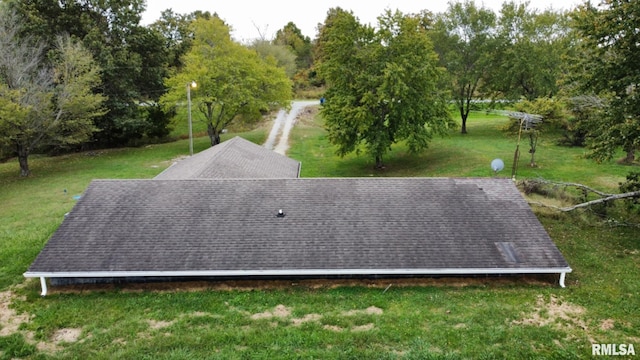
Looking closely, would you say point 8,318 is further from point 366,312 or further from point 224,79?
point 224,79

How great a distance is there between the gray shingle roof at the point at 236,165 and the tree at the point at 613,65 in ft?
43.5

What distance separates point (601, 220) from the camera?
57.2 feet

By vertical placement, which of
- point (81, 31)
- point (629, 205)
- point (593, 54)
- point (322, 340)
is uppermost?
point (81, 31)

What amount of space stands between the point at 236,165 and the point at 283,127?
22839 mm

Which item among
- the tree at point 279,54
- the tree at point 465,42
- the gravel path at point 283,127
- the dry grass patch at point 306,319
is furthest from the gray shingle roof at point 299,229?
the tree at point 279,54

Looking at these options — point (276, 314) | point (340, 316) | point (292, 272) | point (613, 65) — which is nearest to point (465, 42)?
point (613, 65)

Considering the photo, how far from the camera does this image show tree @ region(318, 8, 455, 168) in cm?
2508

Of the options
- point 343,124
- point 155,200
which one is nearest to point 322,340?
point 155,200

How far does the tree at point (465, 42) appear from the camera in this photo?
34844mm

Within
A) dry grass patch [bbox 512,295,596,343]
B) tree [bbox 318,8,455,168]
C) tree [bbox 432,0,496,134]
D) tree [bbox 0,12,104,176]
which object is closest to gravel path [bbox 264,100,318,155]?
tree [bbox 318,8,455,168]

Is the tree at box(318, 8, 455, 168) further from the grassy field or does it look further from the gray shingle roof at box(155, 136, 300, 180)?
the grassy field

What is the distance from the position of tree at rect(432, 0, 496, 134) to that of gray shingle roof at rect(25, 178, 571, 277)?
888 inches

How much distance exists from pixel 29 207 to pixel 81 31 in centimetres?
1848

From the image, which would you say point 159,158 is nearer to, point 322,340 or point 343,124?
point 343,124
